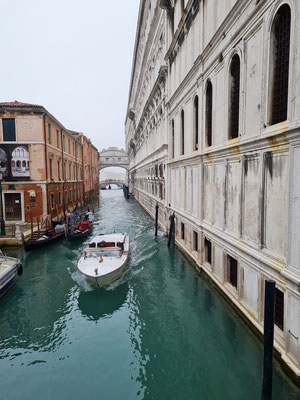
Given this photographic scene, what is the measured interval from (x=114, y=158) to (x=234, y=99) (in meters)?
64.5

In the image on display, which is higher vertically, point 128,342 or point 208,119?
point 208,119

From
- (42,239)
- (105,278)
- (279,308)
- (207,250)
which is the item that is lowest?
(105,278)

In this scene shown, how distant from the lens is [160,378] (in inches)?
213

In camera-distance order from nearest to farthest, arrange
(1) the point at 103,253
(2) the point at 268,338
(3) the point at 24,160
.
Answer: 1. (2) the point at 268,338
2. (1) the point at 103,253
3. (3) the point at 24,160

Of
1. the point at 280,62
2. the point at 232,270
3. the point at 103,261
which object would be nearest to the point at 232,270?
the point at 232,270

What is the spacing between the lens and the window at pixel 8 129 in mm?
17797

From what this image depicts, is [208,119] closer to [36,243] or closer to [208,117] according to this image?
[208,117]

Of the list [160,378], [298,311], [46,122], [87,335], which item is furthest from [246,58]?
[46,122]

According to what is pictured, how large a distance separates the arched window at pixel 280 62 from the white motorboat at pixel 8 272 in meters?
Result: 9.62

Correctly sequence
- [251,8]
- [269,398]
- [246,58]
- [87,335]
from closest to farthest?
[269,398] → [251,8] → [246,58] → [87,335]

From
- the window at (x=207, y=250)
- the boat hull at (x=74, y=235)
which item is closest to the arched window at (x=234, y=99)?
the window at (x=207, y=250)

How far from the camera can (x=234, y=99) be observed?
754cm

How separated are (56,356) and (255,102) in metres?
7.78

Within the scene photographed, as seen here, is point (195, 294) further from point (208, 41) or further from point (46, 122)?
point (46, 122)
